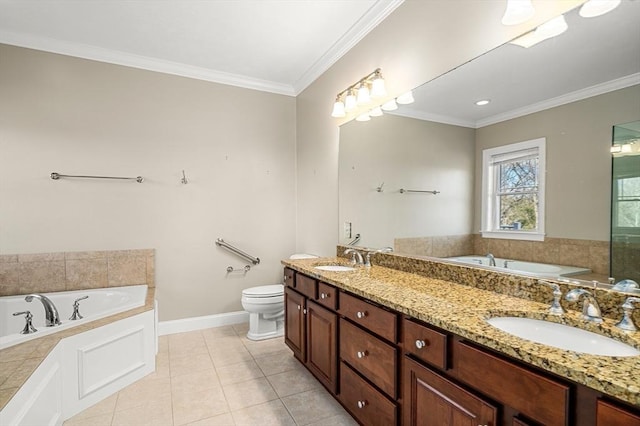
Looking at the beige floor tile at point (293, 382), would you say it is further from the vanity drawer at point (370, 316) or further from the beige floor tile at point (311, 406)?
the vanity drawer at point (370, 316)

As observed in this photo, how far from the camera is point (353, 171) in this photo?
107 inches

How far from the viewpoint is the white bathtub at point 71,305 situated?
2408 millimetres

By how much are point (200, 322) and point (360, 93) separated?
2.74 m

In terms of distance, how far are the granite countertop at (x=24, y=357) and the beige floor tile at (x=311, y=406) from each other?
4.40ft

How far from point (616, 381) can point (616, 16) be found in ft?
4.08

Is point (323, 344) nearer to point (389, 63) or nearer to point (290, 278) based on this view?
point (290, 278)

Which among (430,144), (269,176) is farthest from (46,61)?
(430,144)

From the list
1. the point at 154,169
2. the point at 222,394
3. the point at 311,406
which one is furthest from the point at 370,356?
the point at 154,169

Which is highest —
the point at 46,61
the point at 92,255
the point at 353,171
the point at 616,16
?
the point at 46,61

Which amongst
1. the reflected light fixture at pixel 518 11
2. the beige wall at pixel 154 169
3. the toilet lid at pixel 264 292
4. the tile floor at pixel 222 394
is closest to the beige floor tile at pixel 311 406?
the tile floor at pixel 222 394

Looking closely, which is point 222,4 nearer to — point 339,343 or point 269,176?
point 269,176

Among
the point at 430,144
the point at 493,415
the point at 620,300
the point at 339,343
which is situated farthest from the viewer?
the point at 430,144

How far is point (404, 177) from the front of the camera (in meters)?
2.19

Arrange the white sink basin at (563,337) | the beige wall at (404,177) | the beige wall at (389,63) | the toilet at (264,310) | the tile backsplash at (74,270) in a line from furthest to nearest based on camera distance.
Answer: the toilet at (264,310), the tile backsplash at (74,270), the beige wall at (404,177), the beige wall at (389,63), the white sink basin at (563,337)
